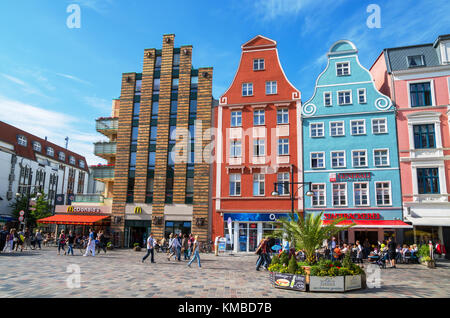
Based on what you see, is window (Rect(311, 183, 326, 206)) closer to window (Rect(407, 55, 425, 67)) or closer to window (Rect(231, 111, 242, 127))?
window (Rect(231, 111, 242, 127))

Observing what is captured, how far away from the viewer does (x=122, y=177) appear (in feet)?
110

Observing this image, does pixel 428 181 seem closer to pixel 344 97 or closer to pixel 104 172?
pixel 344 97

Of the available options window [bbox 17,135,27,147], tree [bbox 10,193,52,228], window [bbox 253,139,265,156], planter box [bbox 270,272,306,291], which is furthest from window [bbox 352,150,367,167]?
window [bbox 17,135,27,147]

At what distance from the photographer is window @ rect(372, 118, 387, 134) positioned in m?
27.5

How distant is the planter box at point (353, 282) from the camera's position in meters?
→ 11.4

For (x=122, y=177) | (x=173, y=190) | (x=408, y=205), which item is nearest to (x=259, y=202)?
(x=173, y=190)

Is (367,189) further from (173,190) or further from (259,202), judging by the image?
(173,190)

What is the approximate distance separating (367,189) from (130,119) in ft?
78.5

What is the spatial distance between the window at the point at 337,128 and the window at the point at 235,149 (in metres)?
8.33

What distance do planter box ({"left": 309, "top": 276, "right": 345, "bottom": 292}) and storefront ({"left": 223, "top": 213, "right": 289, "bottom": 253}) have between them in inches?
673

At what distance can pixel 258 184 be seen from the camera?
97.1 feet

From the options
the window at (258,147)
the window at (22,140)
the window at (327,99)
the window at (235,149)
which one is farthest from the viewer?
the window at (22,140)

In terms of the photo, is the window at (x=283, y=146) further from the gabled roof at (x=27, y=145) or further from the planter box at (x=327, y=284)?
the gabled roof at (x=27, y=145)

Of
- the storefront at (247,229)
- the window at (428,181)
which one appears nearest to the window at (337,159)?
the window at (428,181)
